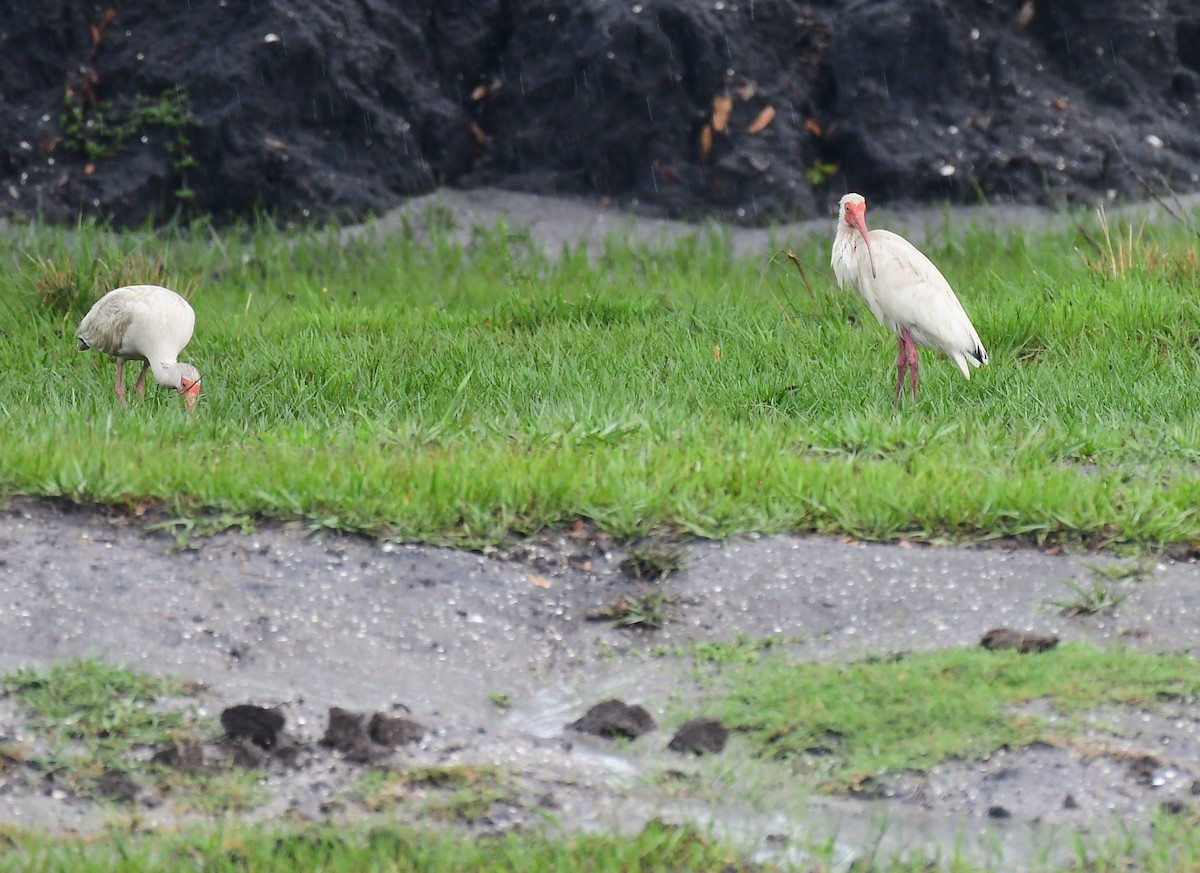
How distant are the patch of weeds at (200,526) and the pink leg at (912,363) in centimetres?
303

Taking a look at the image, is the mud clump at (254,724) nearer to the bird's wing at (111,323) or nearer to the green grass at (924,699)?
the green grass at (924,699)

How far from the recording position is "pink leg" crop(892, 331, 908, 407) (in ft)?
21.2

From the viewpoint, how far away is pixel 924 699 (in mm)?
3641

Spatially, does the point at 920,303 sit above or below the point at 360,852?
above

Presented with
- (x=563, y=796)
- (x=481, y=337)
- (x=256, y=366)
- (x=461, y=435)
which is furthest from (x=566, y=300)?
(x=563, y=796)

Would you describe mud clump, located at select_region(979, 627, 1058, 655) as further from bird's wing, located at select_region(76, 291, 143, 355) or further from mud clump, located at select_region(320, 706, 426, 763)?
bird's wing, located at select_region(76, 291, 143, 355)

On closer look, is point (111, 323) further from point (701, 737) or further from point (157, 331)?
point (701, 737)

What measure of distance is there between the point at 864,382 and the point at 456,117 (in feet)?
16.1

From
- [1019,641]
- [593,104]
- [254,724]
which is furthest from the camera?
[593,104]

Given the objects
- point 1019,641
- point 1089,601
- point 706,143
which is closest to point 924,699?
point 1019,641

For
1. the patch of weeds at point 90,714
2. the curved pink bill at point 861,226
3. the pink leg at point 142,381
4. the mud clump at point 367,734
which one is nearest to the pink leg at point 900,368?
the curved pink bill at point 861,226

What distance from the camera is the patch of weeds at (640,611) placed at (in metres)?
4.21

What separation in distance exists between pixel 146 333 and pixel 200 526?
2.17 meters

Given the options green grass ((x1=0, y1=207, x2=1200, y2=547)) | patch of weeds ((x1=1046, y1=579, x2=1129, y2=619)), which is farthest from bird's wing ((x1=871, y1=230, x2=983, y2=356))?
patch of weeds ((x1=1046, y1=579, x2=1129, y2=619))
